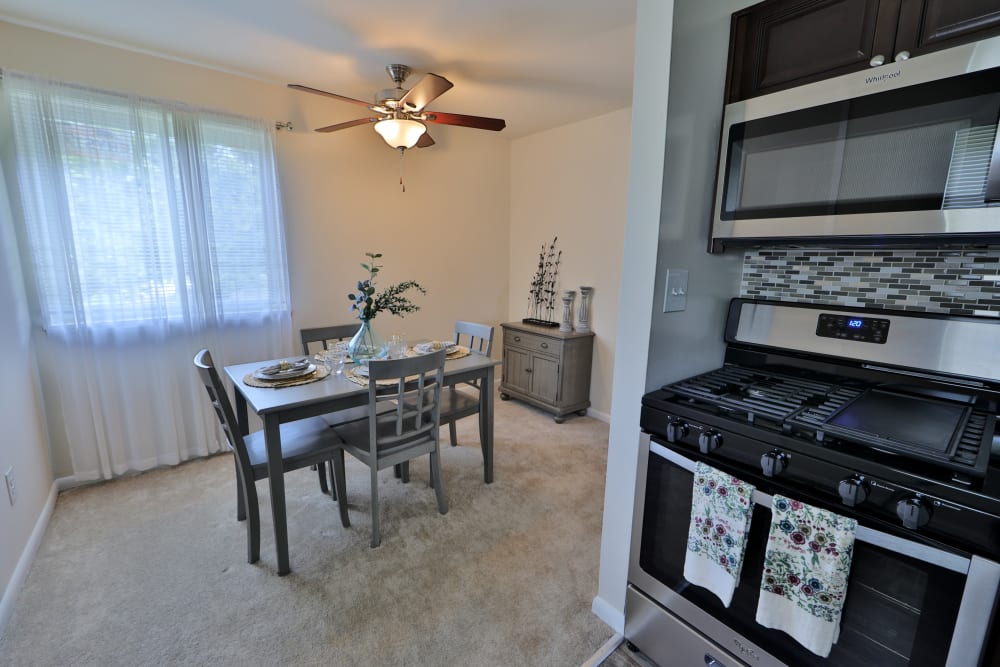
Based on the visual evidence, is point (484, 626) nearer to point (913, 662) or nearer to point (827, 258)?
point (913, 662)

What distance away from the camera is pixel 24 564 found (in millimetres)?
1818

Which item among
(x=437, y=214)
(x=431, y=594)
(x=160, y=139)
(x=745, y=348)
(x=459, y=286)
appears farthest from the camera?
(x=459, y=286)

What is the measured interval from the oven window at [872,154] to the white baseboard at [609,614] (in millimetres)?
1468

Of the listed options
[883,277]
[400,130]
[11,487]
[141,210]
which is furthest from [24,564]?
[883,277]

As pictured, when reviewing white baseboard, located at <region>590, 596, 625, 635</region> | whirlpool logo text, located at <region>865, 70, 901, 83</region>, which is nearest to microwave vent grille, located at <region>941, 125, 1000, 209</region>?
whirlpool logo text, located at <region>865, 70, 901, 83</region>

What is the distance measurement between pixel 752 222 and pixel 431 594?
6.11 feet

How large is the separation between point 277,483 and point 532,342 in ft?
7.68

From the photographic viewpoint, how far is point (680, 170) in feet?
4.28

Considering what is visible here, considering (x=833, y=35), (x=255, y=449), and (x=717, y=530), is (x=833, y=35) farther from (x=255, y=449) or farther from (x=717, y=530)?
(x=255, y=449)

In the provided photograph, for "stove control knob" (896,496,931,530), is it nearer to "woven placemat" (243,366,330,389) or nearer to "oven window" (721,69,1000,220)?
"oven window" (721,69,1000,220)

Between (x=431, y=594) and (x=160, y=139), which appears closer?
(x=431, y=594)

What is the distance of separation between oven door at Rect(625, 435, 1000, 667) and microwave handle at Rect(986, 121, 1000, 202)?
791mm

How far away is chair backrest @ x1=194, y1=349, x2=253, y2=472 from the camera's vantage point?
1.68 metres

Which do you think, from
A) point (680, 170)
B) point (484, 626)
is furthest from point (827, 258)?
point (484, 626)
